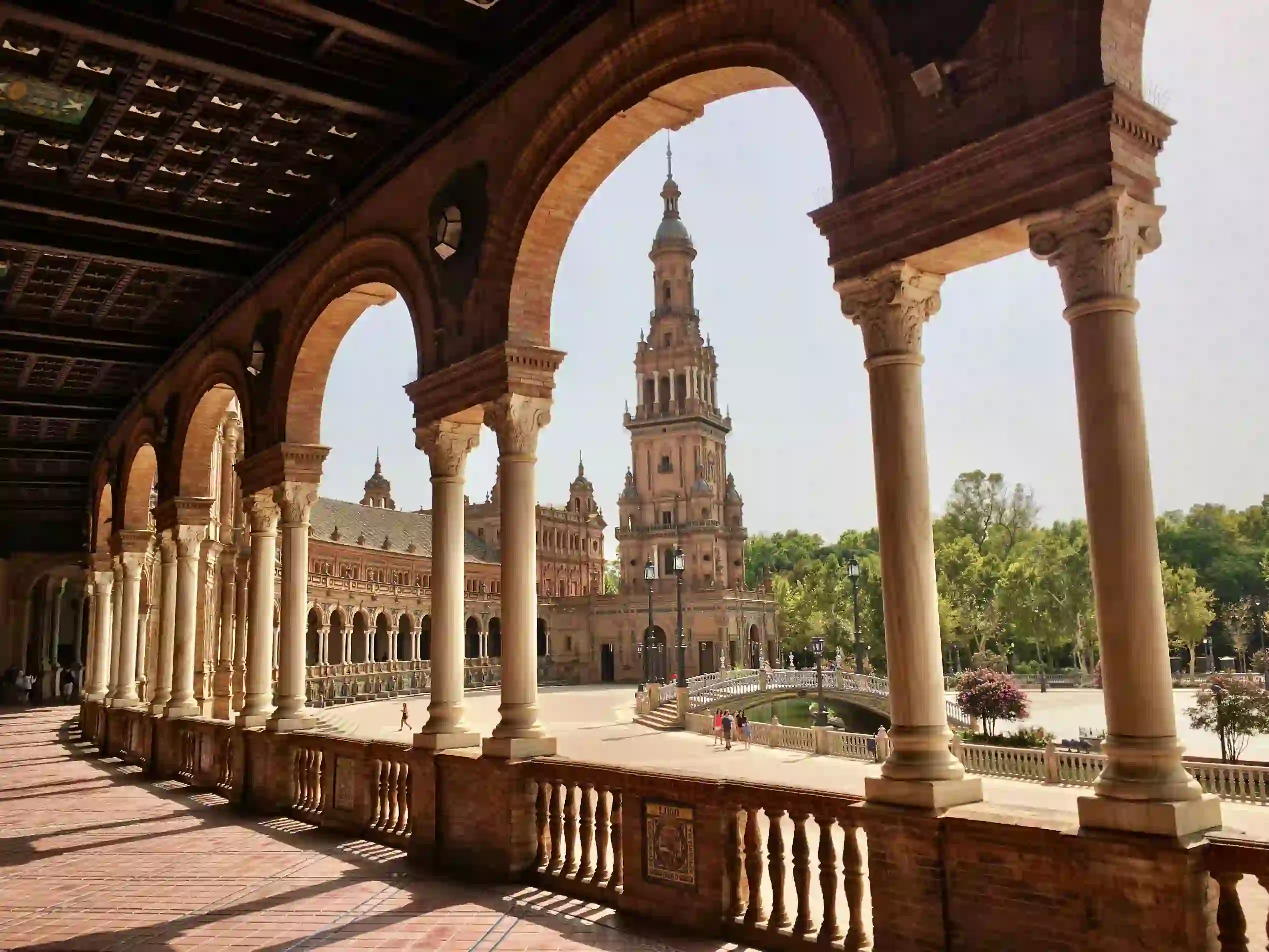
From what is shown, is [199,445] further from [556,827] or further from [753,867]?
[753,867]

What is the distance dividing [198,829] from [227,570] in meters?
13.3

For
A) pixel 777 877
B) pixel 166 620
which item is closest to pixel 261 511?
pixel 166 620

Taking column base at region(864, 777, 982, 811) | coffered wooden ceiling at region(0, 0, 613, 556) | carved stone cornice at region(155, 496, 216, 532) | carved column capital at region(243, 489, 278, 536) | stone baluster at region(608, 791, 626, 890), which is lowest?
stone baluster at region(608, 791, 626, 890)

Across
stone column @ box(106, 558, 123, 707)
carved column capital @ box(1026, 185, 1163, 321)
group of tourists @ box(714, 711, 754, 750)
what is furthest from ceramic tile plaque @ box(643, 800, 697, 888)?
group of tourists @ box(714, 711, 754, 750)

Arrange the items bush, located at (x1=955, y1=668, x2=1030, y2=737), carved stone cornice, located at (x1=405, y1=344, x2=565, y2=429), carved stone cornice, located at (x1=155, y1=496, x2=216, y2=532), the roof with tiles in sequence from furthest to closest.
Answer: the roof with tiles → bush, located at (x1=955, y1=668, x2=1030, y2=737) → carved stone cornice, located at (x1=155, y1=496, x2=216, y2=532) → carved stone cornice, located at (x1=405, y1=344, x2=565, y2=429)

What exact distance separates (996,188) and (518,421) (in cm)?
505

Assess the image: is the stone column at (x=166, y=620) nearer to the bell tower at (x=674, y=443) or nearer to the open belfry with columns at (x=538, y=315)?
the open belfry with columns at (x=538, y=315)

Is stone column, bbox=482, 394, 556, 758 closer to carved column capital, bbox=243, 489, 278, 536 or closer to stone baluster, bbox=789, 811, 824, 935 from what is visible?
stone baluster, bbox=789, 811, 824, 935

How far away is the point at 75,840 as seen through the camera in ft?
34.7

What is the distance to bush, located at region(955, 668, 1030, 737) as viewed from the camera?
29.1 meters

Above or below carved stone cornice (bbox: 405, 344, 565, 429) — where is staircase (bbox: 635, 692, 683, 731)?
below

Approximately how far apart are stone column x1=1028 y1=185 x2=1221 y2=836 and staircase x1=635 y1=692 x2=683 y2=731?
115 ft

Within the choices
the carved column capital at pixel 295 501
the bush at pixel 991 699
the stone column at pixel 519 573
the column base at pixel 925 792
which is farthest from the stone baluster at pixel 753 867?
the bush at pixel 991 699

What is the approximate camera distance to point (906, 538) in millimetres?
5988
